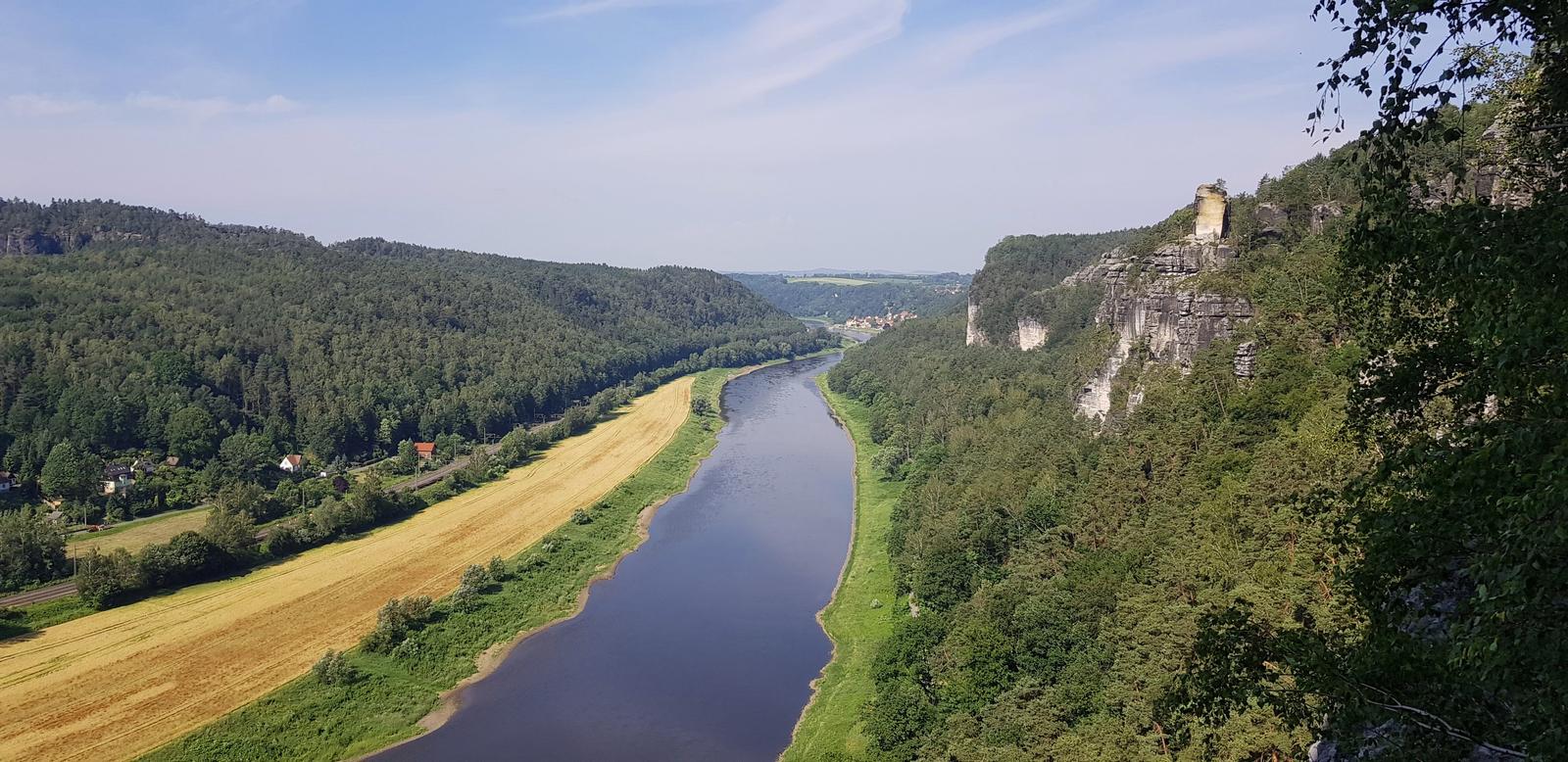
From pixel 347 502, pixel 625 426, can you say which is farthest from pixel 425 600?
pixel 625 426

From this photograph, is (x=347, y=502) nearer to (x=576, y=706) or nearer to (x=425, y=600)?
(x=425, y=600)

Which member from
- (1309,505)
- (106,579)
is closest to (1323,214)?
(1309,505)

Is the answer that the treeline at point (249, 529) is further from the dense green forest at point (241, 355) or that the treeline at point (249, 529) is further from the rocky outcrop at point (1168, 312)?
the rocky outcrop at point (1168, 312)

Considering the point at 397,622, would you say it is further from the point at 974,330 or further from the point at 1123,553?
the point at 974,330

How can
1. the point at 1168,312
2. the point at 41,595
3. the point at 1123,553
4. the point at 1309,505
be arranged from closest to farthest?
the point at 1309,505
the point at 1123,553
the point at 1168,312
the point at 41,595

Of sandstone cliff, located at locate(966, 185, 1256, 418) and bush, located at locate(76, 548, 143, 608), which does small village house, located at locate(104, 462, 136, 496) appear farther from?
sandstone cliff, located at locate(966, 185, 1256, 418)

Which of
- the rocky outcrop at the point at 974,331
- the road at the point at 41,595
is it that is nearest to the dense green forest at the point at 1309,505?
the rocky outcrop at the point at 974,331
